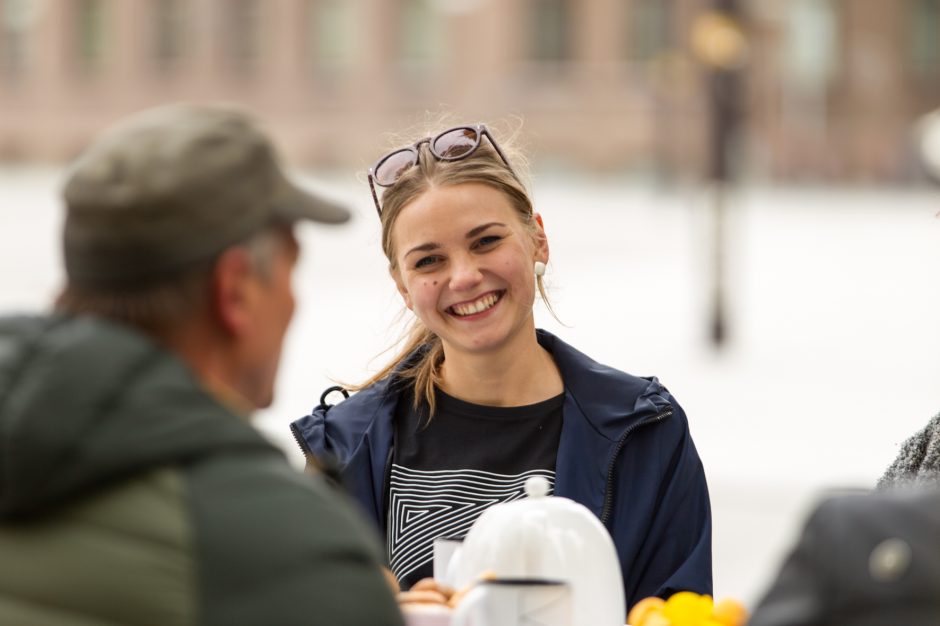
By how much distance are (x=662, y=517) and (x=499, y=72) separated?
133ft

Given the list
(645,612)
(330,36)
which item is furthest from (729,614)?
(330,36)

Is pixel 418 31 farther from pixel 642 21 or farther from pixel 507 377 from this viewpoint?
pixel 507 377

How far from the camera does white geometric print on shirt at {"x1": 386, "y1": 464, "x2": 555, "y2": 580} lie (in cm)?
263

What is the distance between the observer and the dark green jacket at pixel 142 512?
1.44 m

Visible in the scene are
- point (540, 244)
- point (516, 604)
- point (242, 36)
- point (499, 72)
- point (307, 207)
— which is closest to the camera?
point (307, 207)

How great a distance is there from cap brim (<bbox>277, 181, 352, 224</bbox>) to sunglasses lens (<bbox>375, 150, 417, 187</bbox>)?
102cm

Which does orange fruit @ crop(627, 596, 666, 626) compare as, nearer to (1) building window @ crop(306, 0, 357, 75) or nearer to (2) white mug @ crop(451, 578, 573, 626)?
(2) white mug @ crop(451, 578, 573, 626)

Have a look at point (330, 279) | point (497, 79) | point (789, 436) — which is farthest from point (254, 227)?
point (497, 79)

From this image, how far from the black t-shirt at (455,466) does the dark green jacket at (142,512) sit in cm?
112

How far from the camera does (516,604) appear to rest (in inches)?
76.6

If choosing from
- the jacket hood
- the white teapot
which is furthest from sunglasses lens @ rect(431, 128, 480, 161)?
the jacket hood

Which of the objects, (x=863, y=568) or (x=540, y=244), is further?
(x=540, y=244)

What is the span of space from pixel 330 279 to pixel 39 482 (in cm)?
1943

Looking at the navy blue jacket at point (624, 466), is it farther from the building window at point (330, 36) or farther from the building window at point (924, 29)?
the building window at point (924, 29)
